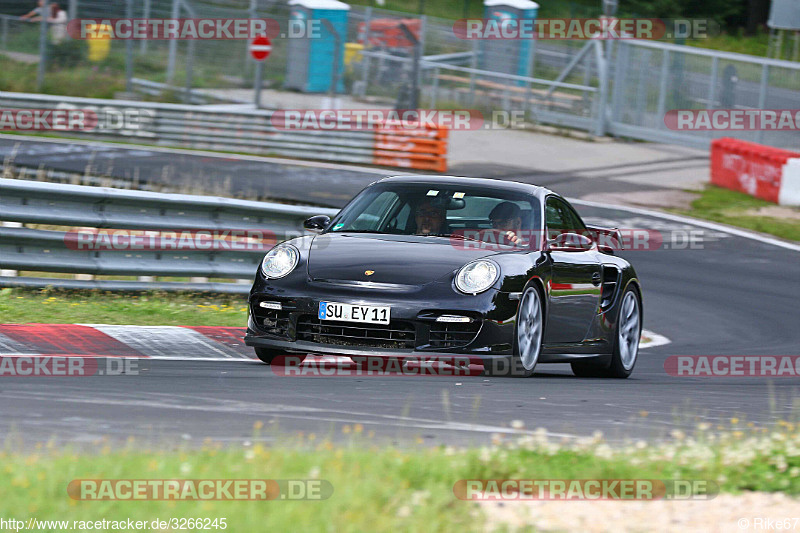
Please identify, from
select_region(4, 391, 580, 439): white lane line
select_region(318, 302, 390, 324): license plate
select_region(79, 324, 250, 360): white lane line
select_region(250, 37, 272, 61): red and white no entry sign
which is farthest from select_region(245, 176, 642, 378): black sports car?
select_region(250, 37, 272, 61): red and white no entry sign

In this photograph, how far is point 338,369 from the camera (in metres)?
8.38

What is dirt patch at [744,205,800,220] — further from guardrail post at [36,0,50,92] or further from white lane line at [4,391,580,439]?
white lane line at [4,391,580,439]

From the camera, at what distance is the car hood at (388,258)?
7.98 m

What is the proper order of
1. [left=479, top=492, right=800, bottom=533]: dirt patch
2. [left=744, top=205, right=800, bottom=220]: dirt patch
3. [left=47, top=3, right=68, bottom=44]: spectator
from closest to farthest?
[left=479, top=492, right=800, bottom=533]: dirt patch, [left=744, top=205, right=800, bottom=220]: dirt patch, [left=47, top=3, right=68, bottom=44]: spectator

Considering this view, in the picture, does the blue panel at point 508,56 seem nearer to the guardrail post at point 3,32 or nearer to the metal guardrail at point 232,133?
the metal guardrail at point 232,133

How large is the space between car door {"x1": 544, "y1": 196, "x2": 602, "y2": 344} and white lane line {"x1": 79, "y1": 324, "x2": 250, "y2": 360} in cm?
204

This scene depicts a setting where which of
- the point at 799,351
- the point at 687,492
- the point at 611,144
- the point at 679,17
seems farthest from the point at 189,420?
the point at 679,17

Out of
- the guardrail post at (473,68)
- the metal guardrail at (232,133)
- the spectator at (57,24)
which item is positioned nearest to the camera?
the metal guardrail at (232,133)

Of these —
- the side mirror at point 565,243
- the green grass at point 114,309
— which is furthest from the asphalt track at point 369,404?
the green grass at point 114,309

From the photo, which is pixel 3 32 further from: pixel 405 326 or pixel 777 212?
pixel 405 326

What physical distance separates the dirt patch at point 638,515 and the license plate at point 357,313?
3.20 metres

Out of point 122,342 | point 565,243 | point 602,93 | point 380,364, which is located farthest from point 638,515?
point 602,93

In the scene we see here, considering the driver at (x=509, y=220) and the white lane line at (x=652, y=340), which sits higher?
the driver at (x=509, y=220)

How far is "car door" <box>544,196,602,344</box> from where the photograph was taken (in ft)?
29.0
